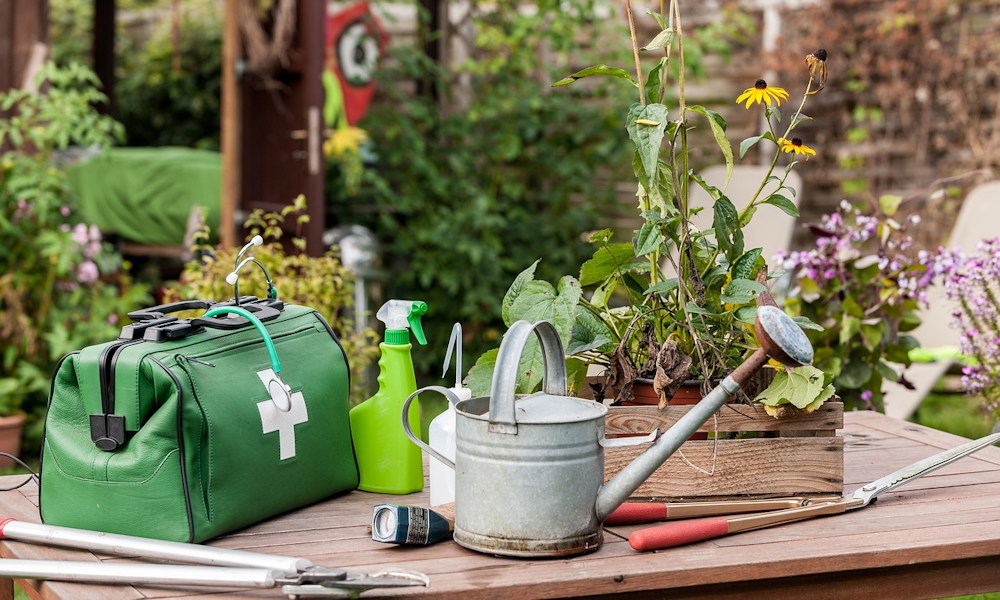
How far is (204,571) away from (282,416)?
31 centimetres

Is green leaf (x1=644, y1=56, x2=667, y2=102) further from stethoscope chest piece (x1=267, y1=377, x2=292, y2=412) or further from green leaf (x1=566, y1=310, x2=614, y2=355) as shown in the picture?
stethoscope chest piece (x1=267, y1=377, x2=292, y2=412)

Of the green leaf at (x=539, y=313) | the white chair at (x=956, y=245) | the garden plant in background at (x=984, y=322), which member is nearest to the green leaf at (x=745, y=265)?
the green leaf at (x=539, y=313)

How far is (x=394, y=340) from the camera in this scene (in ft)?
5.08

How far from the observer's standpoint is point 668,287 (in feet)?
4.78

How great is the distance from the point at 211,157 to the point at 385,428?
4309 millimetres

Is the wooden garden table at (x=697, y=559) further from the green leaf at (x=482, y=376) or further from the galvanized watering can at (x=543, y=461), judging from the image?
the green leaf at (x=482, y=376)

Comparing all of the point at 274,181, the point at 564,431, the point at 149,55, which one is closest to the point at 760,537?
the point at 564,431

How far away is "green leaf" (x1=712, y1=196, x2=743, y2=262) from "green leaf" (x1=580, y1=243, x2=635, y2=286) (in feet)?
0.42

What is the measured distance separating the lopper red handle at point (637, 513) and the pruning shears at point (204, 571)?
32cm

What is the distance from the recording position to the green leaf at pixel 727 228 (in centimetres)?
146

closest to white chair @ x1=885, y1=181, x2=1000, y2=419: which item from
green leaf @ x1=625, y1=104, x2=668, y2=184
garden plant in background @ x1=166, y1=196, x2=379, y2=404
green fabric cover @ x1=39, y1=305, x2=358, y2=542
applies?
garden plant in background @ x1=166, y1=196, x2=379, y2=404

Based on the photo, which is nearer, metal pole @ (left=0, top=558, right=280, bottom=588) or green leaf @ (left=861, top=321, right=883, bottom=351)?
metal pole @ (left=0, top=558, right=280, bottom=588)

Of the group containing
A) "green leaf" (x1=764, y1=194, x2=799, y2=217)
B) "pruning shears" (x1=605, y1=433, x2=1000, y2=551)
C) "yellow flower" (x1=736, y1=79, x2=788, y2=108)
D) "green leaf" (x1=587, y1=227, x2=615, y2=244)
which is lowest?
"pruning shears" (x1=605, y1=433, x2=1000, y2=551)

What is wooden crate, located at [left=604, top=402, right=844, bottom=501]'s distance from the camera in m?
1.43
